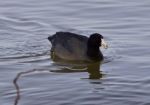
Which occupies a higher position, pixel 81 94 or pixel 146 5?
pixel 146 5

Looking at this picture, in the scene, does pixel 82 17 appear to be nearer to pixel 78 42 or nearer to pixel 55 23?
pixel 55 23

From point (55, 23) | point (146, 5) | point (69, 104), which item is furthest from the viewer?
point (146, 5)

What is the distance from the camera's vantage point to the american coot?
1473 cm

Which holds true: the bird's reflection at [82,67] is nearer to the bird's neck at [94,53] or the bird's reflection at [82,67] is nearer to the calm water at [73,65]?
the calm water at [73,65]

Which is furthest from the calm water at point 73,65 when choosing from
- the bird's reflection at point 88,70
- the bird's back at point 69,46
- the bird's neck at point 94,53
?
the bird's back at point 69,46

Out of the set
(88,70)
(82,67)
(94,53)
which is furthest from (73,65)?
(94,53)

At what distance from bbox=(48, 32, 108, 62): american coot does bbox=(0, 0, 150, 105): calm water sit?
0.29 metres

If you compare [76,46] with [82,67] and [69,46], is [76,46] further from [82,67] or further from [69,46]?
[82,67]

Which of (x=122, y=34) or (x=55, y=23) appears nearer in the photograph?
(x=122, y=34)

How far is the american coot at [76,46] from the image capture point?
14.7 meters

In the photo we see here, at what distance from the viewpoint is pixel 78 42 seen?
14938 mm

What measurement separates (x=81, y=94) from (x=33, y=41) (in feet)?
14.7

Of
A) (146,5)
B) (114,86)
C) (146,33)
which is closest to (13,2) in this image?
(146,5)

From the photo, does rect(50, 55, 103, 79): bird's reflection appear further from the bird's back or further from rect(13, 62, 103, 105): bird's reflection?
the bird's back
